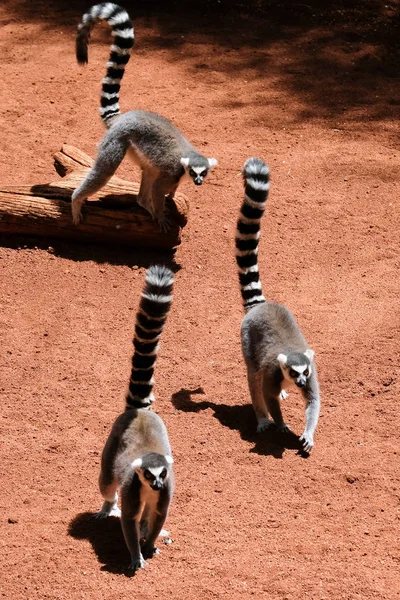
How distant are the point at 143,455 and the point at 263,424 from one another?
168cm

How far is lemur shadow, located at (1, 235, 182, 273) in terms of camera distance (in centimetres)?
877

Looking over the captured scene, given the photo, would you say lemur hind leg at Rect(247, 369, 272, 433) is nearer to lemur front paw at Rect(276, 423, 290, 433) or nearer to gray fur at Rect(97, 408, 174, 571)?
lemur front paw at Rect(276, 423, 290, 433)

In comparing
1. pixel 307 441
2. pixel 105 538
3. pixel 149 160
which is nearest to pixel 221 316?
pixel 149 160

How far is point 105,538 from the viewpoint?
18.4 ft

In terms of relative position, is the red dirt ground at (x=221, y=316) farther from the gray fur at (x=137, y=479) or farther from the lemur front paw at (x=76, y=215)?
the lemur front paw at (x=76, y=215)

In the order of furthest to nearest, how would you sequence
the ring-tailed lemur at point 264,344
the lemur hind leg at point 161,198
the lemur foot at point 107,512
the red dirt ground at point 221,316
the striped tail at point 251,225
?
the lemur hind leg at point 161,198 → the striped tail at point 251,225 → the ring-tailed lemur at point 264,344 → the lemur foot at point 107,512 → the red dirt ground at point 221,316

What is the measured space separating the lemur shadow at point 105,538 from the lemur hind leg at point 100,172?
3.52 metres

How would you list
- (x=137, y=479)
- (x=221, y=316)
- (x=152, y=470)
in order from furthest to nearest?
1. (x=221, y=316)
2. (x=137, y=479)
3. (x=152, y=470)

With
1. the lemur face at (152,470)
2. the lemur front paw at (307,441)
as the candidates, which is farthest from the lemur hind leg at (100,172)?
the lemur face at (152,470)

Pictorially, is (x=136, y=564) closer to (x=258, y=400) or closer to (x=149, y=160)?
(x=258, y=400)

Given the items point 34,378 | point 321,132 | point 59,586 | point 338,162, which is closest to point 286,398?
point 34,378

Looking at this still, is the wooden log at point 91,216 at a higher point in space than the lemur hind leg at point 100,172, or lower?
lower

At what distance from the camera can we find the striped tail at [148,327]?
5391 mm

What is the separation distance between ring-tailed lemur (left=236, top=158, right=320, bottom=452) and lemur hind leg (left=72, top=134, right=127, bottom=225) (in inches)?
76.1
